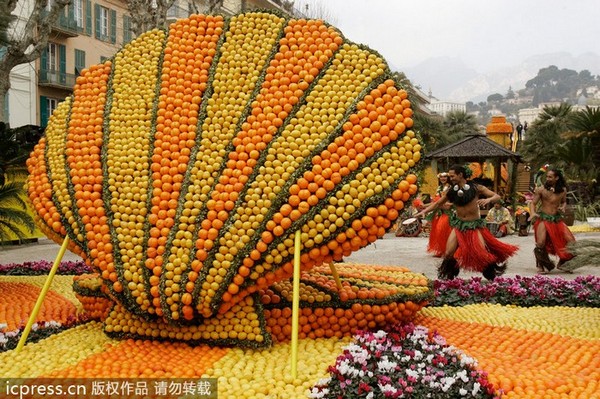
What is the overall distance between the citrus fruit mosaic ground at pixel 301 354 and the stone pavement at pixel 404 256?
4245 millimetres

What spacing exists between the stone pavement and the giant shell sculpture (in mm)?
5525

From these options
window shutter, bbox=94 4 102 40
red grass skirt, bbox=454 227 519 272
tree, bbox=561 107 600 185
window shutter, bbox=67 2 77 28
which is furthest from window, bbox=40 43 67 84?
red grass skirt, bbox=454 227 519 272

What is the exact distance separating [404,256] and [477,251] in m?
4.77

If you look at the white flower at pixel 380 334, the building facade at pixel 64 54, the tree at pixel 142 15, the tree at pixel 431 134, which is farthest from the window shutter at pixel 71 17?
the white flower at pixel 380 334

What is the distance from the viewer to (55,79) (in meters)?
30.3

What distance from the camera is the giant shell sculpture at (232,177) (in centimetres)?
468

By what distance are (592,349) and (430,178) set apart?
2272 centimetres

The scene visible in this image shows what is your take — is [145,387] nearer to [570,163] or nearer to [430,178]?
[570,163]

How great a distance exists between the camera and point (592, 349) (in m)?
4.98

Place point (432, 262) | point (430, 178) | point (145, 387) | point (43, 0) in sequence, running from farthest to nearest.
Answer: point (430, 178) < point (43, 0) < point (432, 262) < point (145, 387)

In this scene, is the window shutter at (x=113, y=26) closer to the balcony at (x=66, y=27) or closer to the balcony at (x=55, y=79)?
the balcony at (x=66, y=27)

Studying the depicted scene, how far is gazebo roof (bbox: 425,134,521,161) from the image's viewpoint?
66.1 feet

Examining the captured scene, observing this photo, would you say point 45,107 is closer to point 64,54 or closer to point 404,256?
point 64,54

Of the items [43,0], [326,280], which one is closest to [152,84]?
[326,280]
